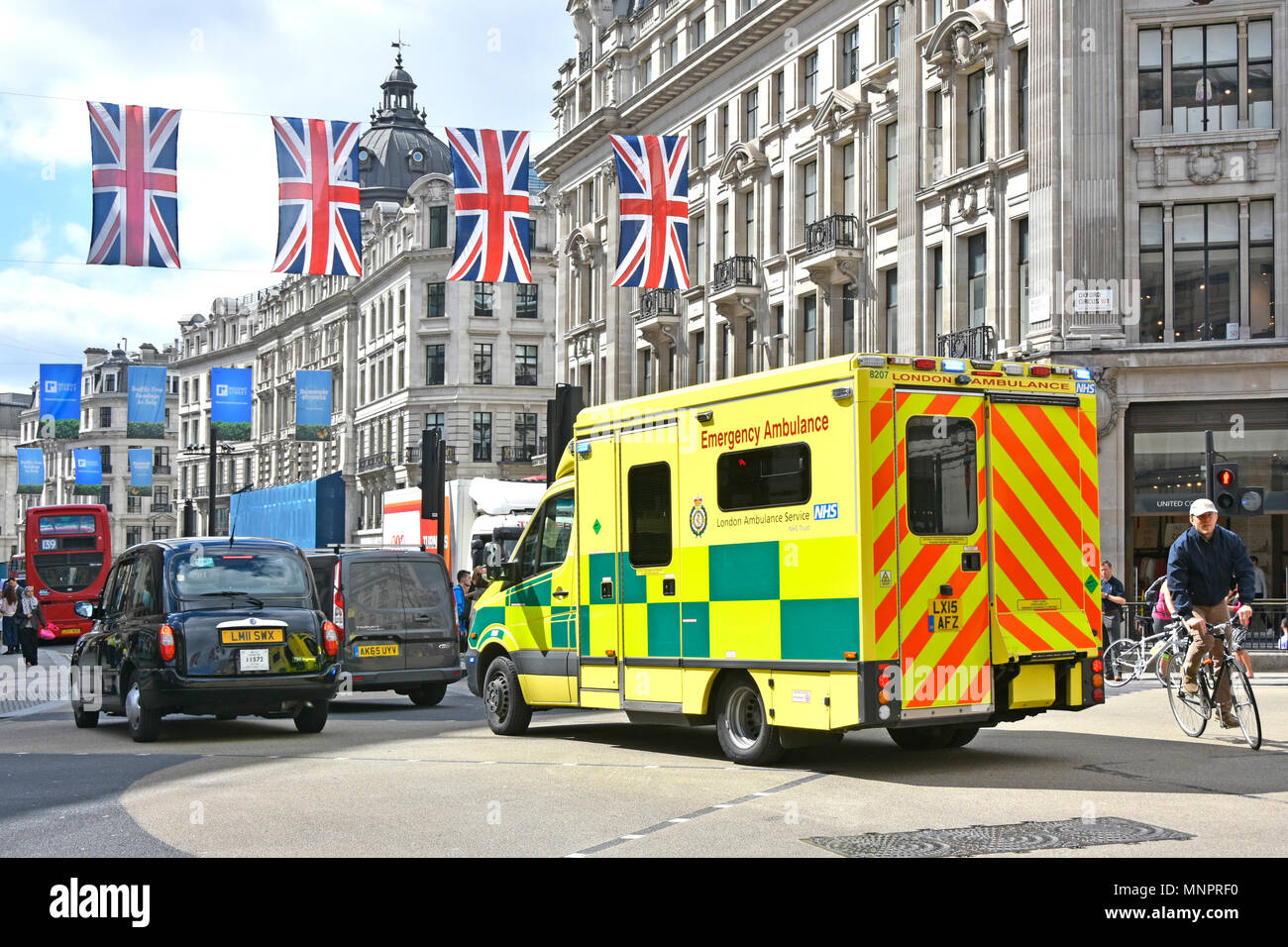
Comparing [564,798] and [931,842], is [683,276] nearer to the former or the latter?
[564,798]

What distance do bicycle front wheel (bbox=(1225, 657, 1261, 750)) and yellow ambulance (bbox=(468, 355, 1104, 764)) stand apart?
1.30 meters

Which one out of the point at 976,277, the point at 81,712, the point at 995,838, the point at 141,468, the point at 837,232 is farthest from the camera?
the point at 141,468

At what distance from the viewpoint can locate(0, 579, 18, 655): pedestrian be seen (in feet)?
120

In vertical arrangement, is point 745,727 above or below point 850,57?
below

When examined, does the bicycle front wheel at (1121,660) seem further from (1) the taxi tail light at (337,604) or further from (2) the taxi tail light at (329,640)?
(2) the taxi tail light at (329,640)

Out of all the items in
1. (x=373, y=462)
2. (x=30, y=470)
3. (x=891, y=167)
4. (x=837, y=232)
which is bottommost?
(x=30, y=470)

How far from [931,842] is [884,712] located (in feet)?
8.35

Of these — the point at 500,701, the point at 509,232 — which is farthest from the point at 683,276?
the point at 500,701

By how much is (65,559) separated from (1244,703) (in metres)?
38.0

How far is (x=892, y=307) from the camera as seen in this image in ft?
118

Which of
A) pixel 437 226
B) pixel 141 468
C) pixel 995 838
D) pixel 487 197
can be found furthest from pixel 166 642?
pixel 437 226

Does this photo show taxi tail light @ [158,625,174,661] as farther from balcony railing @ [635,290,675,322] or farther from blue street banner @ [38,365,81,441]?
blue street banner @ [38,365,81,441]

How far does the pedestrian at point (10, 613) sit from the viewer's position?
36.7 m

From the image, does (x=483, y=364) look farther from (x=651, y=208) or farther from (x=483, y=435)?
(x=651, y=208)
